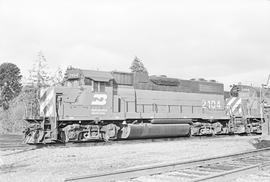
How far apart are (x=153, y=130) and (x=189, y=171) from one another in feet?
27.0

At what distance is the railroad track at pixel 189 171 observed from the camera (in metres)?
5.66

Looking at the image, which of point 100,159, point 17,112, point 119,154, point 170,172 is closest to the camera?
point 170,172

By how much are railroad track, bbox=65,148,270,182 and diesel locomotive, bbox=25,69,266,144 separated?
6696mm

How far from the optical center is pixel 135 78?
15.3 m

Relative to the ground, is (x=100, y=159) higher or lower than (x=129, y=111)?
lower

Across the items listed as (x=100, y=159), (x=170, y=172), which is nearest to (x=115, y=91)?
(x=100, y=159)

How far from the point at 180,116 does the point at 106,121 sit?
4149 millimetres

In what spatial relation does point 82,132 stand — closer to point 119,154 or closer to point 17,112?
point 119,154

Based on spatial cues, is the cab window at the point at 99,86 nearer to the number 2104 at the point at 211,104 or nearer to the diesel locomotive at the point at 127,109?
the diesel locomotive at the point at 127,109

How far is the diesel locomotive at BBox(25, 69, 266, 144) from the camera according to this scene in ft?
42.4

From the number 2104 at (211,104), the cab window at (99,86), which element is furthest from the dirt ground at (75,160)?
the number 2104 at (211,104)

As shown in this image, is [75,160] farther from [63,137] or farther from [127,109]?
[127,109]

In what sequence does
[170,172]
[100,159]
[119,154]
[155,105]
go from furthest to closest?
[155,105] < [119,154] < [100,159] < [170,172]

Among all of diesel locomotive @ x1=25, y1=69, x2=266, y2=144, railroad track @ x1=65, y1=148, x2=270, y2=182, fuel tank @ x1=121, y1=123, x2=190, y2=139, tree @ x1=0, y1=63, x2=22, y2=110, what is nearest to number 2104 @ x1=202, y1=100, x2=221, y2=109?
diesel locomotive @ x1=25, y1=69, x2=266, y2=144
